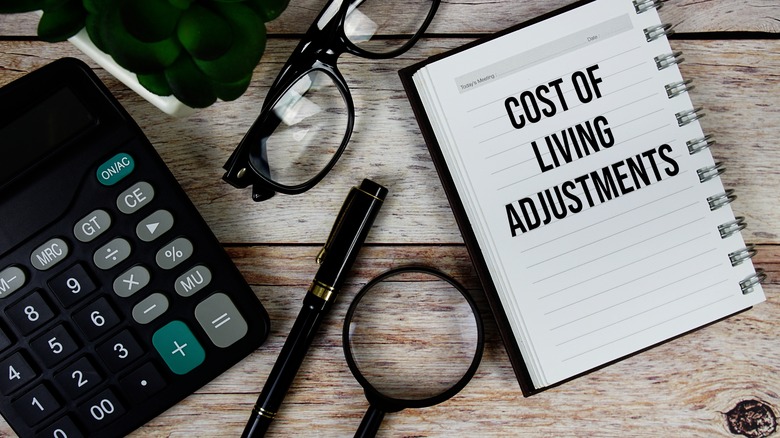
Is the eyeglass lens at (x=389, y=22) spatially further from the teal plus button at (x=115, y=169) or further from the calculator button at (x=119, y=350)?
the calculator button at (x=119, y=350)

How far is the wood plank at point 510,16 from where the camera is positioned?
629mm

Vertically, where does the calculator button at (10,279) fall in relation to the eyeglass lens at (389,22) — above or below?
below

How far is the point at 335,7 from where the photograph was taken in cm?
61

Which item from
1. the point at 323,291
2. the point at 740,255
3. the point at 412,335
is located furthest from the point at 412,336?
the point at 740,255

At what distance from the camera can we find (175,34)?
45cm

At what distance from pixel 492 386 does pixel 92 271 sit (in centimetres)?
38

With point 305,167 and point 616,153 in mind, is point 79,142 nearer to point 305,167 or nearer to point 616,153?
point 305,167

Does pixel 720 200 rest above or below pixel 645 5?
below

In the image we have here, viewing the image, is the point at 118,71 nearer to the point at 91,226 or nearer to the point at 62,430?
the point at 91,226

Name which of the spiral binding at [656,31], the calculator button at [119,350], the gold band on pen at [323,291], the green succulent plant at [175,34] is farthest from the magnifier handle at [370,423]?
the spiral binding at [656,31]

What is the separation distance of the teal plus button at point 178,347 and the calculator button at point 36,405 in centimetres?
10

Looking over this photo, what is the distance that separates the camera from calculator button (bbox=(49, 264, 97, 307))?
1.85ft

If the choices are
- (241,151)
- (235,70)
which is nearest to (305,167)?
(241,151)

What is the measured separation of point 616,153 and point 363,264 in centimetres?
26
